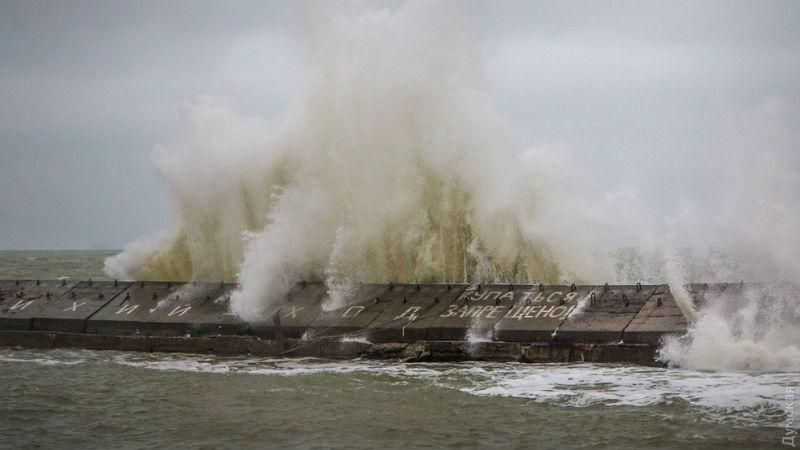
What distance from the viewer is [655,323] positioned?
13977 mm

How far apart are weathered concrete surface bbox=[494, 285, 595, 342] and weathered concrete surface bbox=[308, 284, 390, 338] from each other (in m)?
2.30

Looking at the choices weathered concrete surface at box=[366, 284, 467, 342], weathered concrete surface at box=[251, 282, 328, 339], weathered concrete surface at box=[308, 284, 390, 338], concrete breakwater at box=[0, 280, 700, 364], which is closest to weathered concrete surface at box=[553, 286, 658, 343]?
concrete breakwater at box=[0, 280, 700, 364]

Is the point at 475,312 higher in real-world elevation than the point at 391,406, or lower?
higher

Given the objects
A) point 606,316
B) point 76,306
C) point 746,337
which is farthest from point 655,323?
point 76,306

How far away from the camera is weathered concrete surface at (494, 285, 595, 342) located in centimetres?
1451

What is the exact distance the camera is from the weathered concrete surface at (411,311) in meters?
15.3

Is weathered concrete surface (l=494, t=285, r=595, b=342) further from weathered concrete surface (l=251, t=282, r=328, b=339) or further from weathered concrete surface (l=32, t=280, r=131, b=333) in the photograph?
weathered concrete surface (l=32, t=280, r=131, b=333)

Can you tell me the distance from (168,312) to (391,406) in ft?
23.2

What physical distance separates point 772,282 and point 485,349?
4466 millimetres

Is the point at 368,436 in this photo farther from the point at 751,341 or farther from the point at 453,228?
the point at 453,228

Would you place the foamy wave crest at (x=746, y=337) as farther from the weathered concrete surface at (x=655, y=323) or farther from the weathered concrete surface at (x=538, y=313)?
the weathered concrete surface at (x=538, y=313)

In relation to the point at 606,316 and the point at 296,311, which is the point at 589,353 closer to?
the point at 606,316

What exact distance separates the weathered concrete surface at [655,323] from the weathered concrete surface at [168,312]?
6.63m

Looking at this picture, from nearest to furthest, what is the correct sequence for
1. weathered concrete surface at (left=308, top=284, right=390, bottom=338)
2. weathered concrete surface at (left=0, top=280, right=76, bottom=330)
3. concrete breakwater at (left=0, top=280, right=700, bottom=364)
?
concrete breakwater at (left=0, top=280, right=700, bottom=364)
weathered concrete surface at (left=308, top=284, right=390, bottom=338)
weathered concrete surface at (left=0, top=280, right=76, bottom=330)
